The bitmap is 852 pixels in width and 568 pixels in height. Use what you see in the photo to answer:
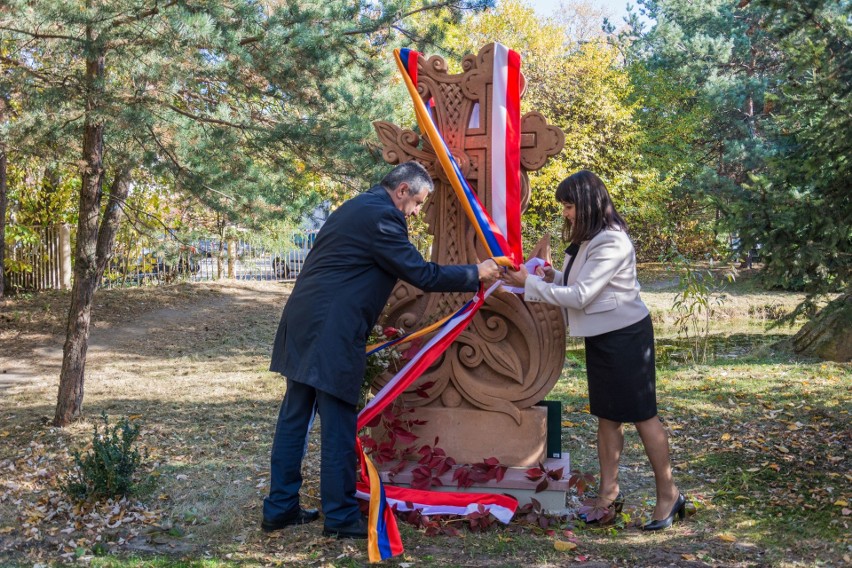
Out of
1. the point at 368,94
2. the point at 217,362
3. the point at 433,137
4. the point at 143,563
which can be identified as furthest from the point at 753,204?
the point at 217,362

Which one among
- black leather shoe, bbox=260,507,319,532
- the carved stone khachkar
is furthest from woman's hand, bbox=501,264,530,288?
black leather shoe, bbox=260,507,319,532

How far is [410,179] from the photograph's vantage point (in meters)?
4.30

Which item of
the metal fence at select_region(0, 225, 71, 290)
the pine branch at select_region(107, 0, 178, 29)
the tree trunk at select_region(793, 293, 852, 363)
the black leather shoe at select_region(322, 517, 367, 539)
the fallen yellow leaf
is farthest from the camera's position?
the metal fence at select_region(0, 225, 71, 290)

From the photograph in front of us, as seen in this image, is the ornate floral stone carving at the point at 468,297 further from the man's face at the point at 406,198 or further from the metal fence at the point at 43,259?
the metal fence at the point at 43,259

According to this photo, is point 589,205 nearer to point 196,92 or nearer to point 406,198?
point 406,198

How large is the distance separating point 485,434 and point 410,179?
5.28 feet

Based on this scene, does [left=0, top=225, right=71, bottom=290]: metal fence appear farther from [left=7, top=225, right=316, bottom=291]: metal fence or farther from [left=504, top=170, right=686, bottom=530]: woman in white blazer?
[left=504, top=170, right=686, bottom=530]: woman in white blazer

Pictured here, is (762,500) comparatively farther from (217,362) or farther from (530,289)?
(217,362)

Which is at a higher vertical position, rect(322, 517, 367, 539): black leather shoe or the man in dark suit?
the man in dark suit

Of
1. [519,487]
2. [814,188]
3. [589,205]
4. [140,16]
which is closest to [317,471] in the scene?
[519,487]

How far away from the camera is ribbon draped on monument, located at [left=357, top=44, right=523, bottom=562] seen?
4.49 metres

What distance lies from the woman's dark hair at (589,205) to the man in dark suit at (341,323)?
0.63 m

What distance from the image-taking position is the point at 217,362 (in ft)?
35.2

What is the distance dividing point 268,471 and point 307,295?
1.82 metres
